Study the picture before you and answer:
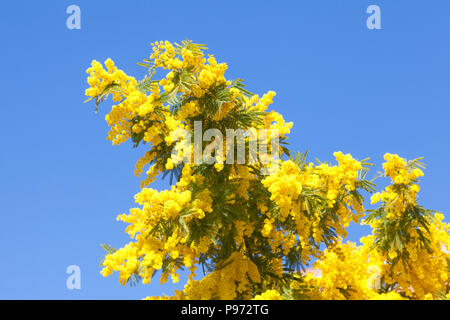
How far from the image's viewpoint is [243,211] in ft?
32.4

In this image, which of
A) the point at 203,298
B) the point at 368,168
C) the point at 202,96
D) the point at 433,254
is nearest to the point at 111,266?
the point at 203,298

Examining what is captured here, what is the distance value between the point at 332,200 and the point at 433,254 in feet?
11.8

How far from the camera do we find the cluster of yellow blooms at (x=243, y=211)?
9.22 meters

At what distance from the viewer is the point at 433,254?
37.3 feet

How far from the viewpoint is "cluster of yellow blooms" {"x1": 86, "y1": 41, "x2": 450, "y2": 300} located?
922cm

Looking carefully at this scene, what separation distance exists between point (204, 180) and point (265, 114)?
2.03 meters

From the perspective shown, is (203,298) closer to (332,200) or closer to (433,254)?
(332,200)

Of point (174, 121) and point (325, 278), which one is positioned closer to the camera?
point (174, 121)

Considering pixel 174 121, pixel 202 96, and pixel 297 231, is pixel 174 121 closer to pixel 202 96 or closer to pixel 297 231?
pixel 202 96
